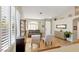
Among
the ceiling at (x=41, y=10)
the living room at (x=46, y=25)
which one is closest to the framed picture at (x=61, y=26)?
the living room at (x=46, y=25)

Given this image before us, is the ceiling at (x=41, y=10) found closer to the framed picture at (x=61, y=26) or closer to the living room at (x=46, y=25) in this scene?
the living room at (x=46, y=25)

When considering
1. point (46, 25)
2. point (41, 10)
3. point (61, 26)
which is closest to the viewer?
point (41, 10)

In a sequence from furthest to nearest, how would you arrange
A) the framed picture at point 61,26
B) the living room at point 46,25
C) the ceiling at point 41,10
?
1. the framed picture at point 61,26
2. the living room at point 46,25
3. the ceiling at point 41,10

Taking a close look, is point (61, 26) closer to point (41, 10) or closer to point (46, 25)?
point (46, 25)

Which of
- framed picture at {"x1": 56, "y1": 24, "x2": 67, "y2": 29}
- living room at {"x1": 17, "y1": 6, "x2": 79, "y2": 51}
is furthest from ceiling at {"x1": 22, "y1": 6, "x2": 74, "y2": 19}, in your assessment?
framed picture at {"x1": 56, "y1": 24, "x2": 67, "y2": 29}

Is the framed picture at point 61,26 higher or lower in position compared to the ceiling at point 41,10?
lower

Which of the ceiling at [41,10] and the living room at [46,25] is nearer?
the ceiling at [41,10]

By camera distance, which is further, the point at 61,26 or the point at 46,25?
the point at 46,25

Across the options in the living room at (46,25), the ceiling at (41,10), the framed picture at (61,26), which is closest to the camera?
the ceiling at (41,10)

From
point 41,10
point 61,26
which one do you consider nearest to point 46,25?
point 61,26

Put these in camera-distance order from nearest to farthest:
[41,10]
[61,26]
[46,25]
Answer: [41,10] → [61,26] → [46,25]
